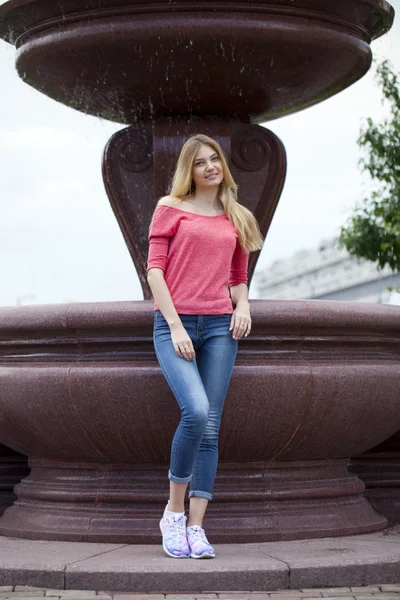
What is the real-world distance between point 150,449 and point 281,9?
2927 mm

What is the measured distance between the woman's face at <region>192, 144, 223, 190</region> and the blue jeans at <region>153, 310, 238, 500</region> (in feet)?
2.08

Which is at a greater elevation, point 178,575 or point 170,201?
point 170,201

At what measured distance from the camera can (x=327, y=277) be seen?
5356 cm

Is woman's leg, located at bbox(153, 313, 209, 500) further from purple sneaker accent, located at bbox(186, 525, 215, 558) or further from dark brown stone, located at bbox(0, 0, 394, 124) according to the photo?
dark brown stone, located at bbox(0, 0, 394, 124)

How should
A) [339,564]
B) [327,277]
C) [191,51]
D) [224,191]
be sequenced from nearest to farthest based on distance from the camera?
[339,564] → [224,191] → [191,51] → [327,277]

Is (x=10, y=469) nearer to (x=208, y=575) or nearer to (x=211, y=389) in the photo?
(x=211, y=389)

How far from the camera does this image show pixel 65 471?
572 centimetres

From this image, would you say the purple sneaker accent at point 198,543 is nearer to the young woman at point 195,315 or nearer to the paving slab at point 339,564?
the young woman at point 195,315

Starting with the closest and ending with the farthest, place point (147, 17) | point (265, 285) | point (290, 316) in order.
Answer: point (290, 316)
point (147, 17)
point (265, 285)

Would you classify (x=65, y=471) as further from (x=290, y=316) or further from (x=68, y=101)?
(x=68, y=101)

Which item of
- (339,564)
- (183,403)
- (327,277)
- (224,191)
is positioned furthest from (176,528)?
(327,277)

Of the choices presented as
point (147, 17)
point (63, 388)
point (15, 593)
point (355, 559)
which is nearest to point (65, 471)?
point (63, 388)

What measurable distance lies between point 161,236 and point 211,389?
73 cm

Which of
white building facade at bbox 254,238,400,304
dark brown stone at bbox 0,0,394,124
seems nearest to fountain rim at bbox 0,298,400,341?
dark brown stone at bbox 0,0,394,124
